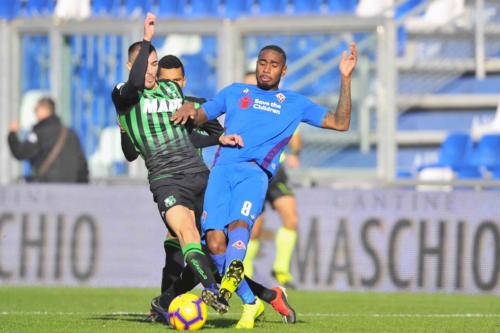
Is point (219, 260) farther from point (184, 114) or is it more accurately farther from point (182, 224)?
point (184, 114)

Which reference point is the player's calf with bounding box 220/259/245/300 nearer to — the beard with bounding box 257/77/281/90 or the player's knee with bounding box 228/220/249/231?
the player's knee with bounding box 228/220/249/231

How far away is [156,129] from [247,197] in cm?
74

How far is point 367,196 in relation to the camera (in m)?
13.9

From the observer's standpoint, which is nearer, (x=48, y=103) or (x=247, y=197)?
(x=247, y=197)

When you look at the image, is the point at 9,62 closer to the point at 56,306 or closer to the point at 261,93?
the point at 56,306

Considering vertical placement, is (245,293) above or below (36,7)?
below

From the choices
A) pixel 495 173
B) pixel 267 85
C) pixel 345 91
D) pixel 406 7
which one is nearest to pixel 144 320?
pixel 267 85

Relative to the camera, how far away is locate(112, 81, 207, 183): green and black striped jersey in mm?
7953

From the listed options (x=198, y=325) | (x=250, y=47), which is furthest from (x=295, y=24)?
(x=198, y=325)

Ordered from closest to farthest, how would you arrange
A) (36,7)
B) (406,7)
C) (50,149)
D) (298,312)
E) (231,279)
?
(231,279), (298,312), (50,149), (36,7), (406,7)

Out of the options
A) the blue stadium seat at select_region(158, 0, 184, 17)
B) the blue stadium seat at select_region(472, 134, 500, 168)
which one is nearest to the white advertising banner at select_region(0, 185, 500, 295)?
the blue stadium seat at select_region(158, 0, 184, 17)

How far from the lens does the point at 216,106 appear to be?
26.4ft

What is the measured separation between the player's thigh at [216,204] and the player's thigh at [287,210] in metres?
5.50

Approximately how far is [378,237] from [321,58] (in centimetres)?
316
